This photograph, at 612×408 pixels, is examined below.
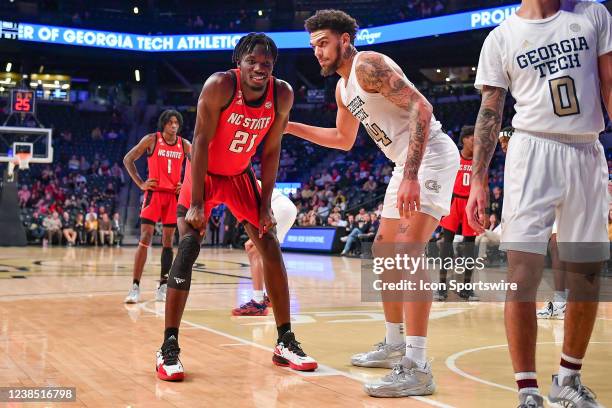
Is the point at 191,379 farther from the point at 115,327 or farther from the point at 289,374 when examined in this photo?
the point at 115,327

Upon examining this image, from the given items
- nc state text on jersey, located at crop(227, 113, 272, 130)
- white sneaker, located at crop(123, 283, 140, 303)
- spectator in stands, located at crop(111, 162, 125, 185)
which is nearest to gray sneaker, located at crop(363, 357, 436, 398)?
nc state text on jersey, located at crop(227, 113, 272, 130)

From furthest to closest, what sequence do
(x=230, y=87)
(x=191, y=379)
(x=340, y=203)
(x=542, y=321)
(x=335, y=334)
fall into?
(x=340, y=203), (x=542, y=321), (x=335, y=334), (x=230, y=87), (x=191, y=379)

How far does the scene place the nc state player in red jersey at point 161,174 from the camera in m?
8.51

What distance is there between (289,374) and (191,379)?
23.5 inches

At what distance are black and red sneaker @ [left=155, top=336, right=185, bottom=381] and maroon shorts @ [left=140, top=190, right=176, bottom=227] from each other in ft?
14.2

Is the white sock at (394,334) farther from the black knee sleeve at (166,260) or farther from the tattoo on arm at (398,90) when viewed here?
the black knee sleeve at (166,260)

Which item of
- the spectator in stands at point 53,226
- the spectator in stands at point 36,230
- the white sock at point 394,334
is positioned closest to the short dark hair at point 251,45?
the white sock at point 394,334

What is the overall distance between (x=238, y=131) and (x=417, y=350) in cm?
184

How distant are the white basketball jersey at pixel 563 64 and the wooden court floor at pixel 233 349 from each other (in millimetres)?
1457

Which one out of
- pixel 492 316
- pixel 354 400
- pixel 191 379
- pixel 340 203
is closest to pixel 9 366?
pixel 191 379

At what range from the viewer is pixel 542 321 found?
280 inches

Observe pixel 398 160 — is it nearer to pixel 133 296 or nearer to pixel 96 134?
pixel 133 296

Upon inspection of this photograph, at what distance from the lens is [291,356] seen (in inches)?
178

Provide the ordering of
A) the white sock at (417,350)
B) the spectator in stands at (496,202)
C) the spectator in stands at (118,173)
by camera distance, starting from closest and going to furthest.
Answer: the white sock at (417,350) < the spectator in stands at (496,202) < the spectator in stands at (118,173)
